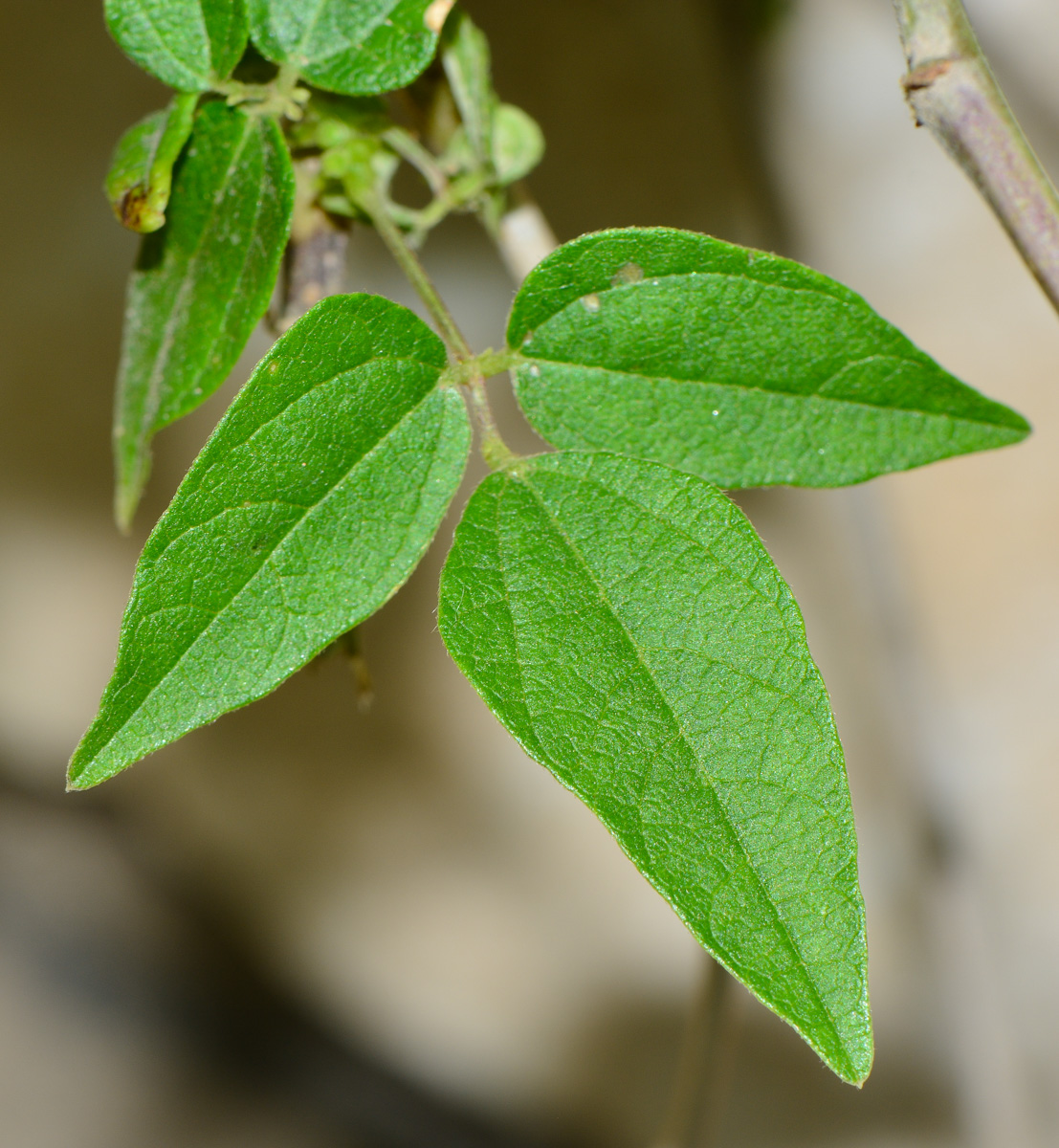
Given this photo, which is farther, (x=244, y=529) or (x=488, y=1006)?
(x=488, y=1006)

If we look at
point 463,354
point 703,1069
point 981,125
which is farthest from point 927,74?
point 703,1069

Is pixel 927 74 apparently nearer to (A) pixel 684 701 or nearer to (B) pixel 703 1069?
(A) pixel 684 701

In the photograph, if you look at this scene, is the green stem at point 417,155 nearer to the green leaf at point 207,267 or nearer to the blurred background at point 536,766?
the green leaf at point 207,267

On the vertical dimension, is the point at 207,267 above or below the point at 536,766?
above

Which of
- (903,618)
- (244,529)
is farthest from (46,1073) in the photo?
(244,529)

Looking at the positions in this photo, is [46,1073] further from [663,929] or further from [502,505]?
[502,505]

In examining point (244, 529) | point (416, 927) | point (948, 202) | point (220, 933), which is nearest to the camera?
point (244, 529)
